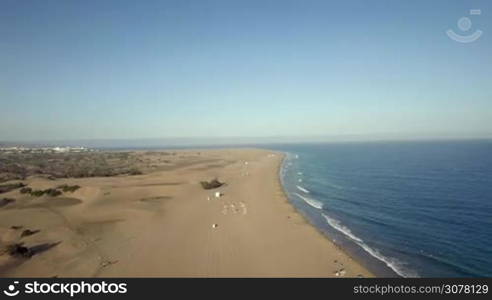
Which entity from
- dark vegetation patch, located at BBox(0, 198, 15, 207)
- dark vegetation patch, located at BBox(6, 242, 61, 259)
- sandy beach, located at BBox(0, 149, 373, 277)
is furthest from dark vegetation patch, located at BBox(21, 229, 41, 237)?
dark vegetation patch, located at BBox(0, 198, 15, 207)

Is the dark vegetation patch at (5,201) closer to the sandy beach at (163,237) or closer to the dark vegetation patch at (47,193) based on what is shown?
the sandy beach at (163,237)

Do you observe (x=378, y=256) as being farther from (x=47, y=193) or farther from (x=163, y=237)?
(x=47, y=193)

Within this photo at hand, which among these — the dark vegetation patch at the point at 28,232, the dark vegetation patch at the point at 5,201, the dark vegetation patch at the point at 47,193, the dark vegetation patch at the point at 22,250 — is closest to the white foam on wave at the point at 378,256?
the dark vegetation patch at the point at 22,250

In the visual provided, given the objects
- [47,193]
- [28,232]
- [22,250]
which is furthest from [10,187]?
[22,250]

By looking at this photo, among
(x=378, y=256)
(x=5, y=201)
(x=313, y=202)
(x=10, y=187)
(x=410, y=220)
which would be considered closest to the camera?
(x=378, y=256)

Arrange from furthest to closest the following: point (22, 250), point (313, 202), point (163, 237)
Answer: point (313, 202) < point (163, 237) < point (22, 250)

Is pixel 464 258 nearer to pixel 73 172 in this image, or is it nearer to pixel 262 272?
pixel 262 272

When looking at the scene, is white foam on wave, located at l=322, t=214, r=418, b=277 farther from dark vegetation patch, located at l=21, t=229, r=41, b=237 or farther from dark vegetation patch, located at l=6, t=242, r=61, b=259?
dark vegetation patch, located at l=21, t=229, r=41, b=237

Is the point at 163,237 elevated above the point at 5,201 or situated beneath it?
situated beneath

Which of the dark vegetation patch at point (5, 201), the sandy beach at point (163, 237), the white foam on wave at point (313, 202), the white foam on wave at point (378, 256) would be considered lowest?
the white foam on wave at point (378, 256)
